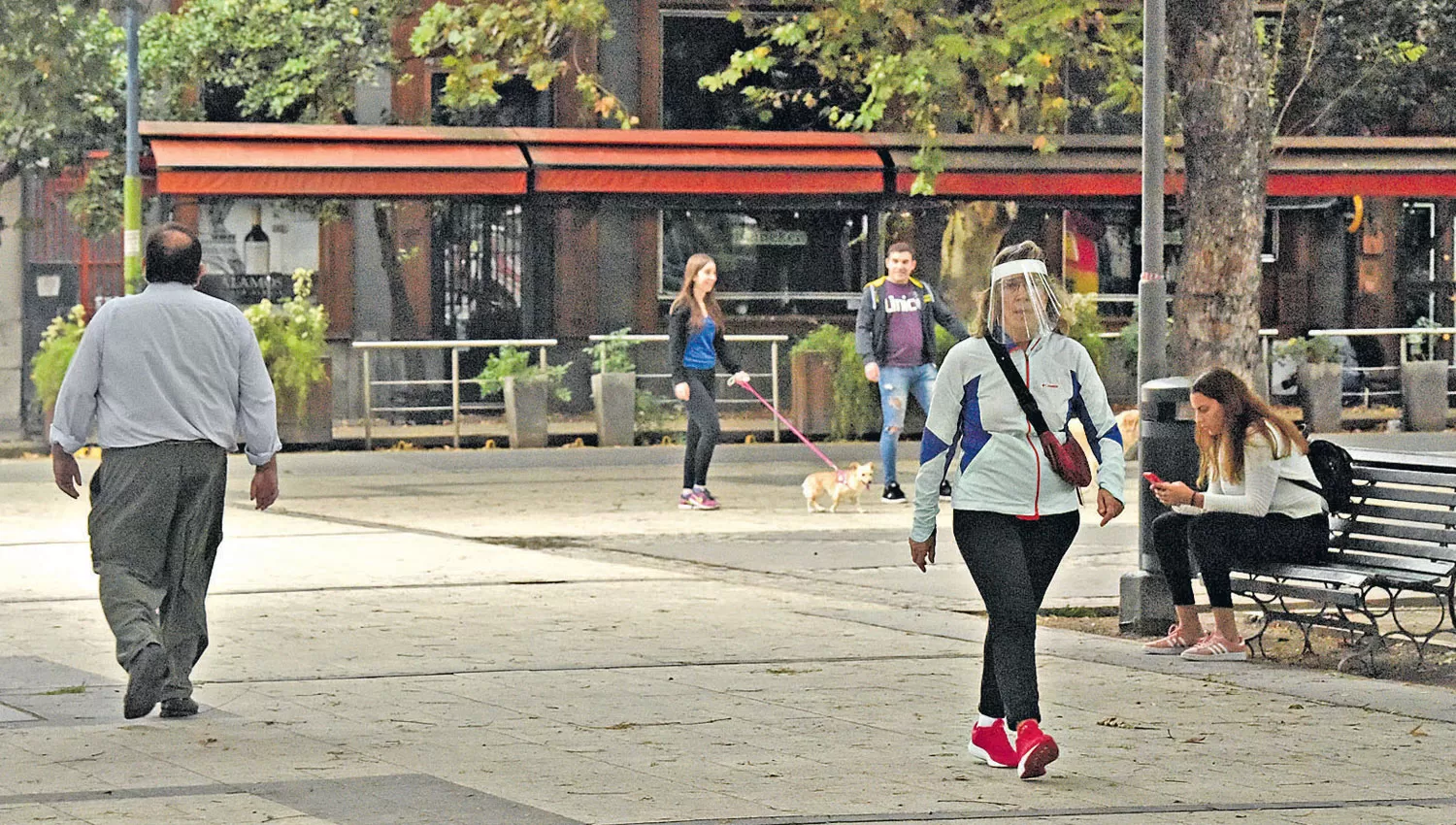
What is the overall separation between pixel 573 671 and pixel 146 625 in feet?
5.49

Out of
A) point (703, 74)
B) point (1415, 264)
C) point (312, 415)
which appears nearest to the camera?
point (312, 415)

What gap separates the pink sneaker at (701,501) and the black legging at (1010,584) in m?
8.82

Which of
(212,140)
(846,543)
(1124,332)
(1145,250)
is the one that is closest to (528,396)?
(212,140)

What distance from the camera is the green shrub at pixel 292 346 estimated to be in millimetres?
20797

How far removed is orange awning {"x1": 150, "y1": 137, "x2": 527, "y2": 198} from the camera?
2206cm

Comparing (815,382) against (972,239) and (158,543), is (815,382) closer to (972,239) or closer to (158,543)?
(972,239)

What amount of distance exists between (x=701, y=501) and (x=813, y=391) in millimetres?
6530

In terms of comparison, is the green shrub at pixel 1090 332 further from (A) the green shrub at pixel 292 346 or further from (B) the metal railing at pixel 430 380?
(A) the green shrub at pixel 292 346

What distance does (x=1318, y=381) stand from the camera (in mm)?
22891

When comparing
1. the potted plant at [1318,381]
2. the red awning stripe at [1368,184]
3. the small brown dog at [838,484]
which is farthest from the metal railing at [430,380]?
the red awning stripe at [1368,184]

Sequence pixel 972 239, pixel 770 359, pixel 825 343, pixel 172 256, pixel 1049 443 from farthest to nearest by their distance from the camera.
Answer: pixel 972 239 → pixel 770 359 → pixel 825 343 → pixel 172 256 → pixel 1049 443

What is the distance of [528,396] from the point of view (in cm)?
2170

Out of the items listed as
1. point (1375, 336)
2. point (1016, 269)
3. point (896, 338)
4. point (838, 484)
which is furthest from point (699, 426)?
point (1375, 336)

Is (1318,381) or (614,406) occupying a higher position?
(1318,381)
